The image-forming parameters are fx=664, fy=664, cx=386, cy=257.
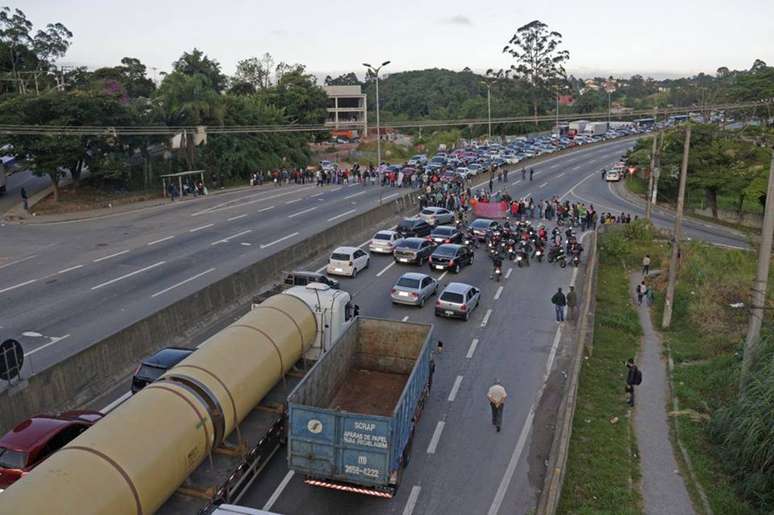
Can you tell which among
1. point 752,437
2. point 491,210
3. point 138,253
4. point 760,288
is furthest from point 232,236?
point 752,437

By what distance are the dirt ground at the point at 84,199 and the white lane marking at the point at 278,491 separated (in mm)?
38101

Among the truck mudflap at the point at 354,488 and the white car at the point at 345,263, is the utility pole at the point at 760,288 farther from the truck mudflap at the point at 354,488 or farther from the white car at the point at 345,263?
the white car at the point at 345,263

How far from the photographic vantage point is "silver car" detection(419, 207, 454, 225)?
134ft

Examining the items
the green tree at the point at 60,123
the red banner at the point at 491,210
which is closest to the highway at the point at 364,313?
the green tree at the point at 60,123

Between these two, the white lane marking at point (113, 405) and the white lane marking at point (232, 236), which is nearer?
the white lane marking at point (113, 405)

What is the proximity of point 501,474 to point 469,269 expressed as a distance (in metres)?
19.0

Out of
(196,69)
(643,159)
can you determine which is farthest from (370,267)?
(196,69)

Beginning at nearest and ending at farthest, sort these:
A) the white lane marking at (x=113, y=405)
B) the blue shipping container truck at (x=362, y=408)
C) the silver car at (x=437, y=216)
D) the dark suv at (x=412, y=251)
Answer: the blue shipping container truck at (x=362, y=408)
the white lane marking at (x=113, y=405)
the dark suv at (x=412, y=251)
the silver car at (x=437, y=216)

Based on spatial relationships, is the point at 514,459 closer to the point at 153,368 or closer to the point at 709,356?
the point at 153,368

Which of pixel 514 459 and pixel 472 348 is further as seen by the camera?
pixel 472 348

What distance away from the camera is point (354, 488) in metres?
12.7

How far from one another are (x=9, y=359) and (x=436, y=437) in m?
10.2

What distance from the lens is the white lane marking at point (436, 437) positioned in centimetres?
1555

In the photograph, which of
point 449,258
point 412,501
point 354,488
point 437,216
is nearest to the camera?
point 354,488
